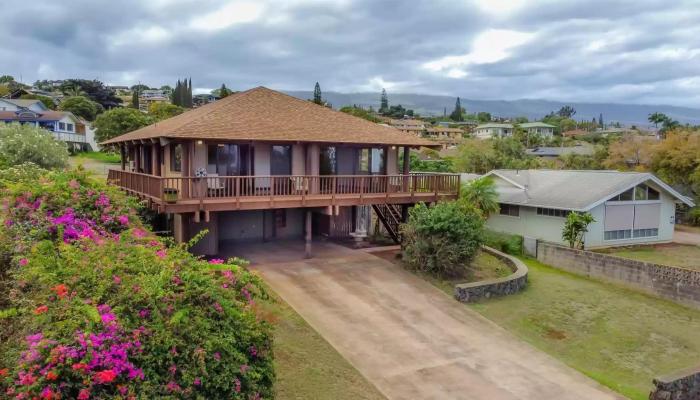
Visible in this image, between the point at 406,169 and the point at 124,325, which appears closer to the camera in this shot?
the point at 124,325

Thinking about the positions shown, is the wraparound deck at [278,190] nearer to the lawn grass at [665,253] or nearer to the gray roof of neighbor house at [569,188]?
the gray roof of neighbor house at [569,188]

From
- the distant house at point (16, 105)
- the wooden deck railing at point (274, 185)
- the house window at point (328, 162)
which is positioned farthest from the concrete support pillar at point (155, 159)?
the distant house at point (16, 105)

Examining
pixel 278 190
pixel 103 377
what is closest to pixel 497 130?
pixel 278 190

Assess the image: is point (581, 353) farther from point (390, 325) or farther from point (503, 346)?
point (390, 325)

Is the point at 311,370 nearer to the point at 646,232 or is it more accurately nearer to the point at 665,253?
the point at 665,253

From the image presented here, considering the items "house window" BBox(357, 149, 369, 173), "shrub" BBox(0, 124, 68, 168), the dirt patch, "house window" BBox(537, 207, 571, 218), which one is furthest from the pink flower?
"house window" BBox(537, 207, 571, 218)

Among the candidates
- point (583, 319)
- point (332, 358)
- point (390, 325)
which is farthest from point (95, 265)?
point (583, 319)
